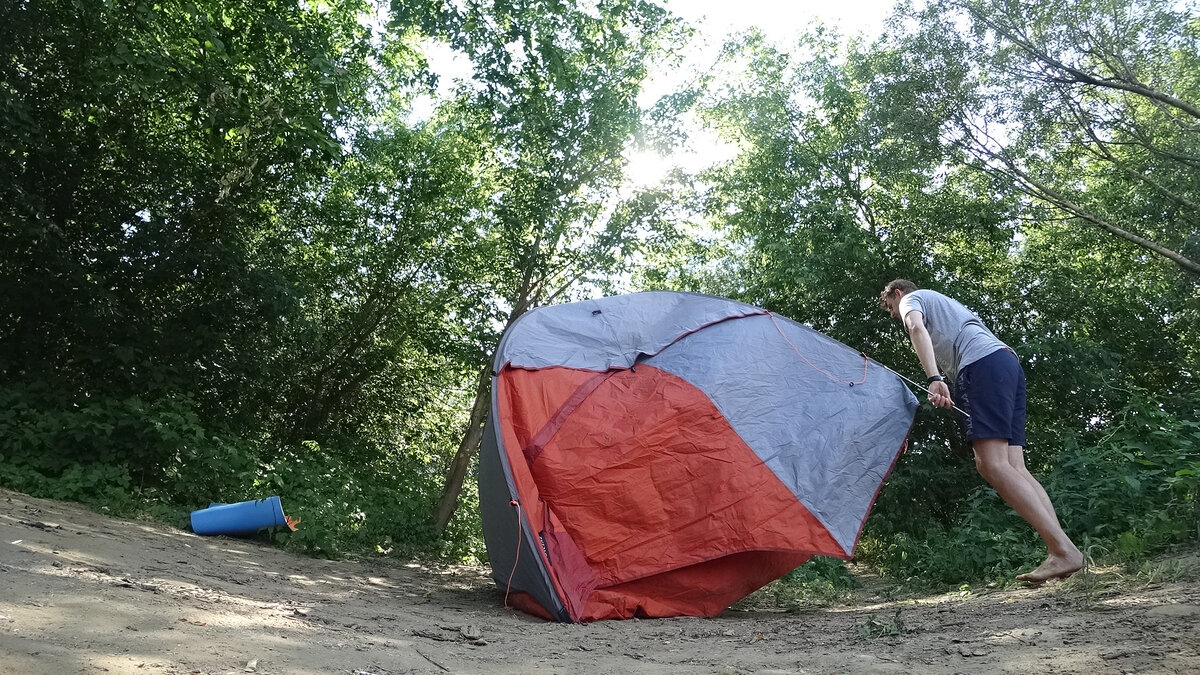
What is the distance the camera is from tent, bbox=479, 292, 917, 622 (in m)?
4.20

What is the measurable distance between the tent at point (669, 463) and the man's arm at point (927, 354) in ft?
2.33

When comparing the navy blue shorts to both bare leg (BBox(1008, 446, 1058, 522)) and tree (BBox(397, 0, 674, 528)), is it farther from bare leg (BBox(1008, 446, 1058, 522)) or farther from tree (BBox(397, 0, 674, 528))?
tree (BBox(397, 0, 674, 528))

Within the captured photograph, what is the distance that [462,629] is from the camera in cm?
368

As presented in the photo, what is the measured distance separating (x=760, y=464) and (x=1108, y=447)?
320 centimetres

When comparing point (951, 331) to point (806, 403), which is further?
point (806, 403)

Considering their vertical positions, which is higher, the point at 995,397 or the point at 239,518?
the point at 995,397

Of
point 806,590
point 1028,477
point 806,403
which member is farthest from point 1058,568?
point 806,590

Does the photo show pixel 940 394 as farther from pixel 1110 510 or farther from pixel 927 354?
pixel 1110 510

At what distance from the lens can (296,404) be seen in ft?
37.4

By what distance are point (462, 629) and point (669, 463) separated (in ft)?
4.67

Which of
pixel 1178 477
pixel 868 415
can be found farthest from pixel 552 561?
pixel 1178 477

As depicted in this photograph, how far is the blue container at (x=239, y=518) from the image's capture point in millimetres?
6219

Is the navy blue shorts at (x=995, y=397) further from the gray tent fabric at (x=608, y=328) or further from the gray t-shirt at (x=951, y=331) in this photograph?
the gray tent fabric at (x=608, y=328)

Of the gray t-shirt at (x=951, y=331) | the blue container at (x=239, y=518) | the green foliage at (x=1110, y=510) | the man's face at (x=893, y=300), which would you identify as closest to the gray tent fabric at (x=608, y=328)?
the man's face at (x=893, y=300)
